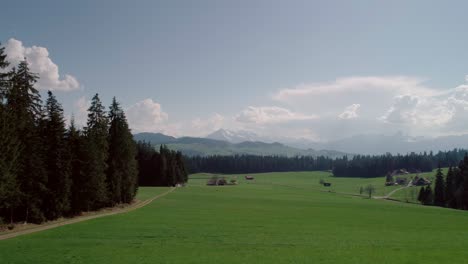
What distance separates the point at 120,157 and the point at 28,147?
23464 millimetres

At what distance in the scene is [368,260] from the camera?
24828 millimetres

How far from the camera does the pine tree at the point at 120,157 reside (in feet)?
202

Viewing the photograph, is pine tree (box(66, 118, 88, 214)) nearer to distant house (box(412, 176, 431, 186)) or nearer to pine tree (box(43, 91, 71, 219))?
pine tree (box(43, 91, 71, 219))

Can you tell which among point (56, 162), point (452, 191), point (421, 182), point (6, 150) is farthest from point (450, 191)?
point (6, 150)

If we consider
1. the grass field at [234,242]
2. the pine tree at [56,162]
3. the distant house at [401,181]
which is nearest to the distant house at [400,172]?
the distant house at [401,181]

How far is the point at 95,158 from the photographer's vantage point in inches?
2036

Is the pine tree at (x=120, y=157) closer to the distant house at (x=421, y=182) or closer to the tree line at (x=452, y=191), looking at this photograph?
the tree line at (x=452, y=191)

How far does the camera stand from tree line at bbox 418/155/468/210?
88956 mm

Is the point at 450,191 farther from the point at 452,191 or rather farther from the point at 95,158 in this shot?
the point at 95,158

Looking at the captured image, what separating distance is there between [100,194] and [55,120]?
12665mm

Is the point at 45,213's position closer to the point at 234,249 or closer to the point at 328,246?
the point at 234,249

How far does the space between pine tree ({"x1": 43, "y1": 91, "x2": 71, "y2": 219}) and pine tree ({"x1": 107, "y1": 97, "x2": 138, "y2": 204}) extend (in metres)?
14.6

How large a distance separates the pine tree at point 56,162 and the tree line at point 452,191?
294ft

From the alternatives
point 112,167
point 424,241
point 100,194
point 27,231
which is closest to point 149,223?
point 27,231
